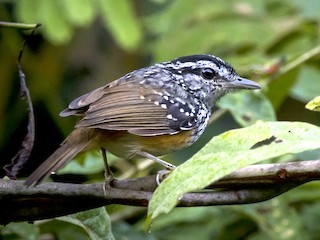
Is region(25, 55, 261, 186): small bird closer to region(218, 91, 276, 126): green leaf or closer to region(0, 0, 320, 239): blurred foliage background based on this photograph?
region(218, 91, 276, 126): green leaf

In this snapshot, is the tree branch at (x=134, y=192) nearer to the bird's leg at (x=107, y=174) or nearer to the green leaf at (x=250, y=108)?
the bird's leg at (x=107, y=174)

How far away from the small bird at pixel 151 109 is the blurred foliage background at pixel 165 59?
18 cm

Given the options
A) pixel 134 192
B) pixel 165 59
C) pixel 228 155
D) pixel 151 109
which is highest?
pixel 228 155

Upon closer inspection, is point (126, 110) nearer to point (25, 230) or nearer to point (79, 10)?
point (25, 230)

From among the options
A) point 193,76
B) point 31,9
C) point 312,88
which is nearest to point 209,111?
point 193,76

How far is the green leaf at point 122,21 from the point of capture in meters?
4.86

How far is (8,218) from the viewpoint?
2.37m

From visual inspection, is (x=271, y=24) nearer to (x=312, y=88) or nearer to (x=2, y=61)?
(x=312, y=88)

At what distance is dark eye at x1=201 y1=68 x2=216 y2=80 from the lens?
3.95 metres

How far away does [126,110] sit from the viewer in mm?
3410

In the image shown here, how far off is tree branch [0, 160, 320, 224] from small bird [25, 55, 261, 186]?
0.92 ft

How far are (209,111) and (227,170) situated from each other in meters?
2.00

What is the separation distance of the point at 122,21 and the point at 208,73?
111 cm

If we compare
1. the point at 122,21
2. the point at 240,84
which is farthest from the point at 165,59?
the point at 240,84
